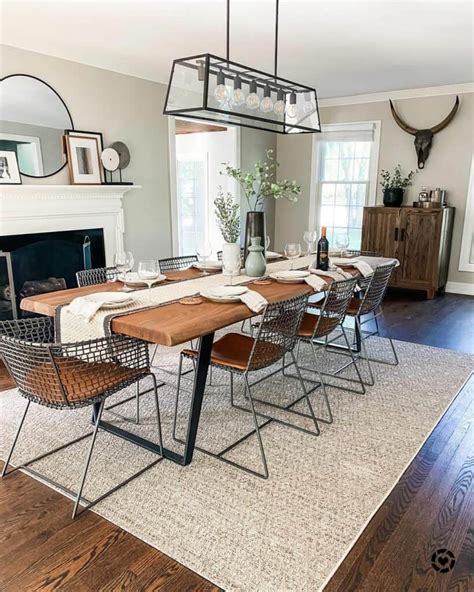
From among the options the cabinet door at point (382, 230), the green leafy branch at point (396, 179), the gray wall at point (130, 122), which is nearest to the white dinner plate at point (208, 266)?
the gray wall at point (130, 122)

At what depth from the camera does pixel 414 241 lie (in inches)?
227

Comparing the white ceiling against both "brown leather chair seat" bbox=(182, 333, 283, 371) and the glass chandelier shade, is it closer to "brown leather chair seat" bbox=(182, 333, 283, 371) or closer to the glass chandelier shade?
the glass chandelier shade

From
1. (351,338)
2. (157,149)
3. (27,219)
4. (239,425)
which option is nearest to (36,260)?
(27,219)

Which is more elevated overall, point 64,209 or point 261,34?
point 261,34

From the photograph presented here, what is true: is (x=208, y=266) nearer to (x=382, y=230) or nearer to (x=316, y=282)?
(x=316, y=282)

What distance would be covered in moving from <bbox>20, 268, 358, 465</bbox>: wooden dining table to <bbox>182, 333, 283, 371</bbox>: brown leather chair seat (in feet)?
0.49

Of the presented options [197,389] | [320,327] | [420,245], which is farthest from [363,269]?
[420,245]

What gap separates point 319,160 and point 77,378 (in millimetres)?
5584

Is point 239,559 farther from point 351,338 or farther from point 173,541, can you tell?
point 351,338

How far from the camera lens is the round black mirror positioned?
12.9 ft

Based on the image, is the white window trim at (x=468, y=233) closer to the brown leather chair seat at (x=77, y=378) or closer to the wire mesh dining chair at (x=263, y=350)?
the wire mesh dining chair at (x=263, y=350)

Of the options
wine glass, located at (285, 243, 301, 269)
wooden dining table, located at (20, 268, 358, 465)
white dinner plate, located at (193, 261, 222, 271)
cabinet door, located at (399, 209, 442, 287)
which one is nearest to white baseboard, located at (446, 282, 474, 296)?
cabinet door, located at (399, 209, 442, 287)

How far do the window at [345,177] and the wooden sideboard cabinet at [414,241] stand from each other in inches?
23.5

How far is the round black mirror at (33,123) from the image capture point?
3930mm
